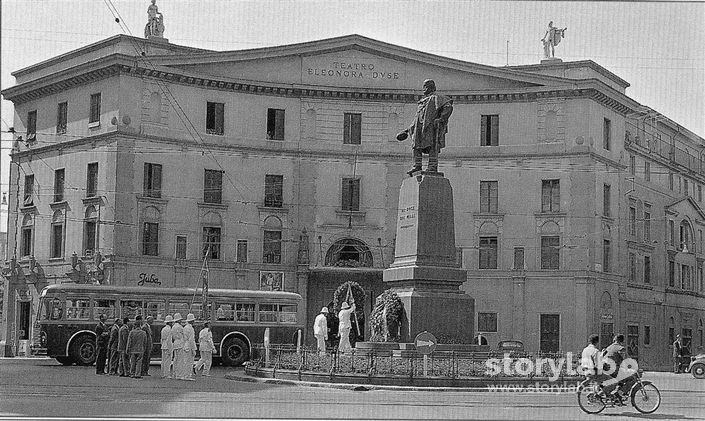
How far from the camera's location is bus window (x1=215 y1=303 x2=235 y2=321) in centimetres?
4066

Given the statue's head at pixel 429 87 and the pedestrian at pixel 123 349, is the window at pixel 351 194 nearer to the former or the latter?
the pedestrian at pixel 123 349

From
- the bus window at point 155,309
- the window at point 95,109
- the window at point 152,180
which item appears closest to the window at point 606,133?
the window at point 152,180

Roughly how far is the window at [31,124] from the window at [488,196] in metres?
23.4

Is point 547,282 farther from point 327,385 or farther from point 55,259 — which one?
point 327,385

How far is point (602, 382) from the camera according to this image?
65.4 ft

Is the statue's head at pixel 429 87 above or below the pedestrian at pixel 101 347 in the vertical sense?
above

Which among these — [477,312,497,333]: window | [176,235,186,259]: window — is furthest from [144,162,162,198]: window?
[477,312,497,333]: window

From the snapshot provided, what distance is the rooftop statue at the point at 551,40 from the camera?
57.6m

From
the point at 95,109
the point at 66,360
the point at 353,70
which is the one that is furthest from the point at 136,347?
the point at 353,70

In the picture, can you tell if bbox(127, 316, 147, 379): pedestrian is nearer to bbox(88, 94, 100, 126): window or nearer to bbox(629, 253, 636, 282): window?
bbox(88, 94, 100, 126): window

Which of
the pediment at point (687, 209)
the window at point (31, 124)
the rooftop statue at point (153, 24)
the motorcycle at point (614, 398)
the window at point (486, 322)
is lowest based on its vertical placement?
the motorcycle at point (614, 398)

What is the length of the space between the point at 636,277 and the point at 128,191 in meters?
28.7

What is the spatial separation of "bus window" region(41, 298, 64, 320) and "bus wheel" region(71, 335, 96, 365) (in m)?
1.16

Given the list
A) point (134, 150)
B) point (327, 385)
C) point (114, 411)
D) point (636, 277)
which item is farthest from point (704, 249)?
point (114, 411)
